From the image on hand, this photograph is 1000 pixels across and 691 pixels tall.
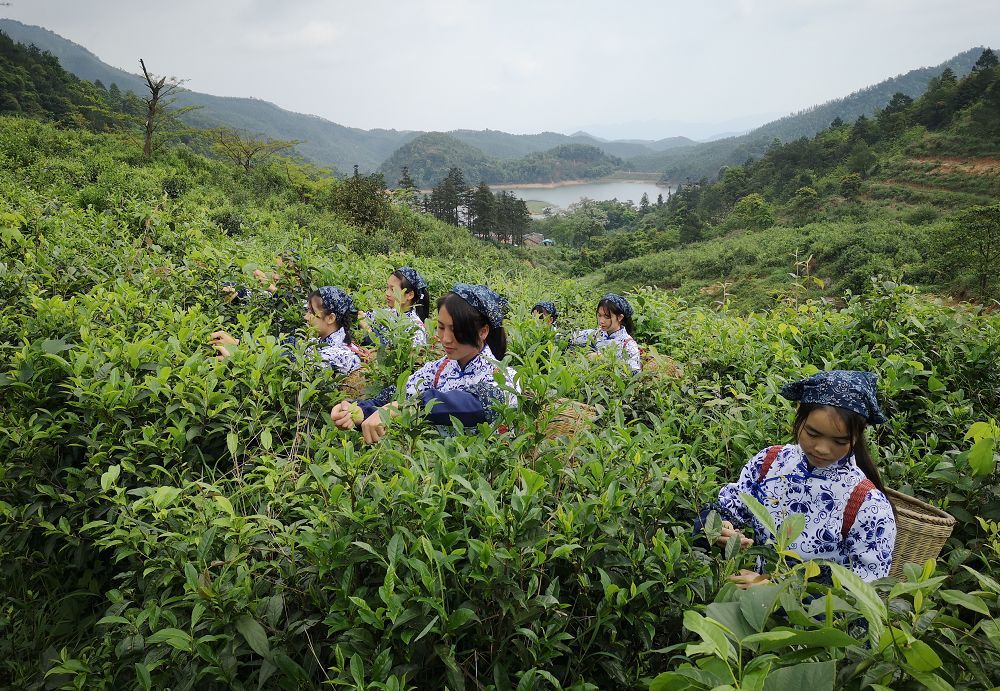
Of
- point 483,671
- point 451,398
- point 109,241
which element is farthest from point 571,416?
point 109,241

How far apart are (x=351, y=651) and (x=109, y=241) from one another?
160 inches

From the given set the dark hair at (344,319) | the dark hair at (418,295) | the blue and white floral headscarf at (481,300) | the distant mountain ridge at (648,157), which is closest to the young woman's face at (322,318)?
the dark hair at (344,319)

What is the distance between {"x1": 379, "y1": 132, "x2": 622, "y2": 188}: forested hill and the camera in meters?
115

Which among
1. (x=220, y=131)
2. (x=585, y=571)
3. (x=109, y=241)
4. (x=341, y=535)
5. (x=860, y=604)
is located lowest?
(x=585, y=571)

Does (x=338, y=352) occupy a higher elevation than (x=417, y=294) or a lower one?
lower

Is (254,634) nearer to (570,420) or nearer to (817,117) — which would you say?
(570,420)

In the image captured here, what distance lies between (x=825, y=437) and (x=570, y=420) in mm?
884

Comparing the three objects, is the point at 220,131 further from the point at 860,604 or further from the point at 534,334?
the point at 860,604

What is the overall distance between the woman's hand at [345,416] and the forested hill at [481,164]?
10938 cm

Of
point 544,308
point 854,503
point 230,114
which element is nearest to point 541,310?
point 544,308

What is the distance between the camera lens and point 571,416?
74.1 inches

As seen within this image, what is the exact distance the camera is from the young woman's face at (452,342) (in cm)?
236

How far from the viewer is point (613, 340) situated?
4.17 meters

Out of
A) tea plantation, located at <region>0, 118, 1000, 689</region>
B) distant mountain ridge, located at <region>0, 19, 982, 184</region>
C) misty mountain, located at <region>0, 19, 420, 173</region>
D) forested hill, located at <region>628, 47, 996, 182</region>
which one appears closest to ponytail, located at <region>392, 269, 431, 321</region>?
tea plantation, located at <region>0, 118, 1000, 689</region>
